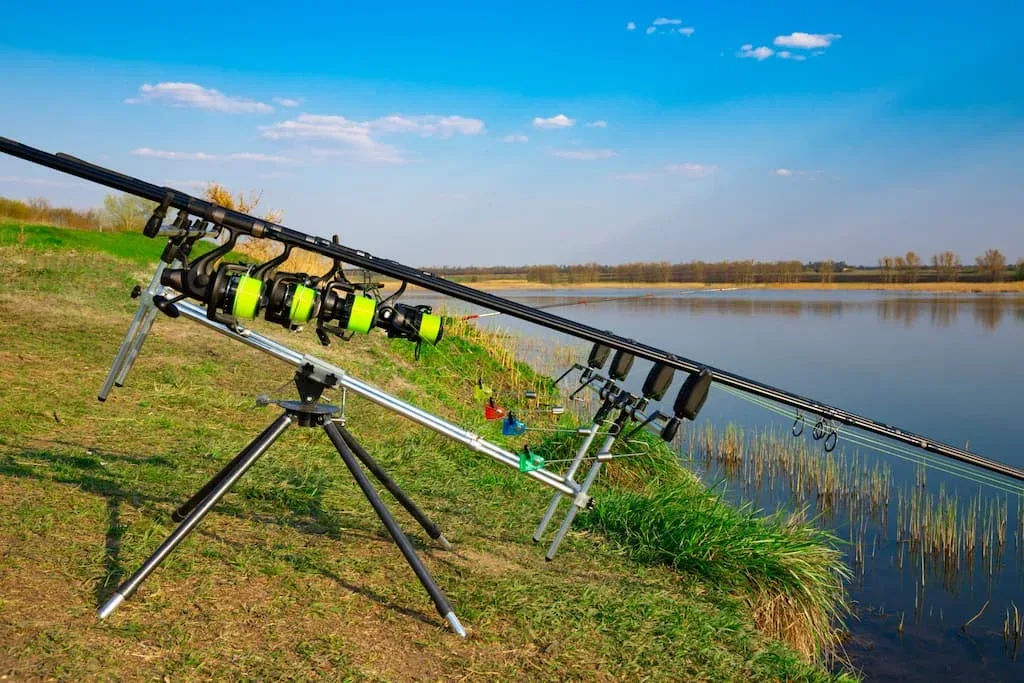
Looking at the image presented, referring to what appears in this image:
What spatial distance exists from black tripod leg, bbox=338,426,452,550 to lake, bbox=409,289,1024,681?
2107mm

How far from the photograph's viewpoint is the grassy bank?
3.72 m

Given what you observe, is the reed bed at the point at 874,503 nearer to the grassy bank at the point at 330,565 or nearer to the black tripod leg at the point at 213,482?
the grassy bank at the point at 330,565

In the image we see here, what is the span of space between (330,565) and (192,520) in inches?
46.1

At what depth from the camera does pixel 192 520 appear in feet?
11.9

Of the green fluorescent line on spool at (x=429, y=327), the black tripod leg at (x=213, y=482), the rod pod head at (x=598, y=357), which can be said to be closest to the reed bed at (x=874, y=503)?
the rod pod head at (x=598, y=357)

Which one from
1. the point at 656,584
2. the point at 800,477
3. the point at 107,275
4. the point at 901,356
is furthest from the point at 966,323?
the point at 656,584

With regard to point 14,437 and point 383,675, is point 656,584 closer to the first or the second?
point 383,675

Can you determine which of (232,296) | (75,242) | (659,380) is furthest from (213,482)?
(75,242)

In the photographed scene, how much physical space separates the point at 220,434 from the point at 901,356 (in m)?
23.0

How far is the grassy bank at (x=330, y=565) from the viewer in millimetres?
3723

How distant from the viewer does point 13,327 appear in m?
11.0

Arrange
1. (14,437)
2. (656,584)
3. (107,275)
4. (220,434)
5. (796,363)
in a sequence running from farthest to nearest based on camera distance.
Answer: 1. (796,363)
2. (107,275)
3. (220,434)
4. (14,437)
5. (656,584)

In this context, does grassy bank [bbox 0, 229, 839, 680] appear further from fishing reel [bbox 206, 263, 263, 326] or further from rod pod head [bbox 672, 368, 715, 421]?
fishing reel [bbox 206, 263, 263, 326]

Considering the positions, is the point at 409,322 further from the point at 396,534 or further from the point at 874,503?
the point at 874,503
